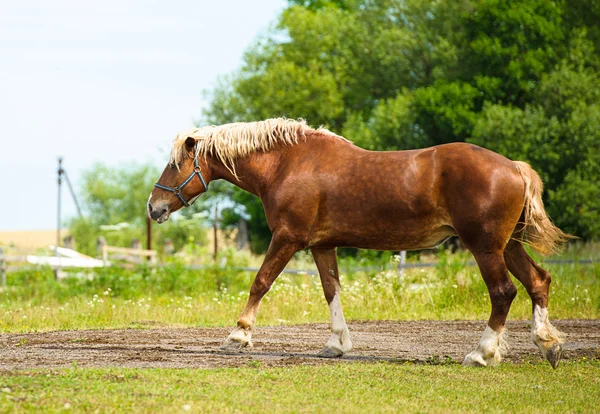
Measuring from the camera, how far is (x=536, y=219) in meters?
8.27

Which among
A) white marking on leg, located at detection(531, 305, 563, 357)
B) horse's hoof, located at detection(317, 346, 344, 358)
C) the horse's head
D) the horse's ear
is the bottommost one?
horse's hoof, located at detection(317, 346, 344, 358)

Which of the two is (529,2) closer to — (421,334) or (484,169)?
(421,334)

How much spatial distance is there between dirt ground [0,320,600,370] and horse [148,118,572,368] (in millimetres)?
554

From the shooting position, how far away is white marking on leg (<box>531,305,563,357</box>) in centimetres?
782

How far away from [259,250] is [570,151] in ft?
55.2

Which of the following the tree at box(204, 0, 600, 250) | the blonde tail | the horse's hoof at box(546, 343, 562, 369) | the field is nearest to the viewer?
the field

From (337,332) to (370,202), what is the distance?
144cm

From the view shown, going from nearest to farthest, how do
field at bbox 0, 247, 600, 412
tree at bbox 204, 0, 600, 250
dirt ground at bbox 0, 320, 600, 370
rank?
field at bbox 0, 247, 600, 412 → dirt ground at bbox 0, 320, 600, 370 → tree at bbox 204, 0, 600, 250

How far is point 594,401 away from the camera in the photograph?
6.46 m

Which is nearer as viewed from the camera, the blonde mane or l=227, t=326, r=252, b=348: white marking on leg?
l=227, t=326, r=252, b=348: white marking on leg

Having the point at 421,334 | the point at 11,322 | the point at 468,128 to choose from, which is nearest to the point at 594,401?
the point at 421,334

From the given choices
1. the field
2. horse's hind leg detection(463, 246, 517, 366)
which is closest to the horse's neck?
the field

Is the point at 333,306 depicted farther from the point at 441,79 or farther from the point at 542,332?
the point at 441,79

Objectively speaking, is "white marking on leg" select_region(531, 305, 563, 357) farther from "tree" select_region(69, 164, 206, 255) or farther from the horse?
"tree" select_region(69, 164, 206, 255)
